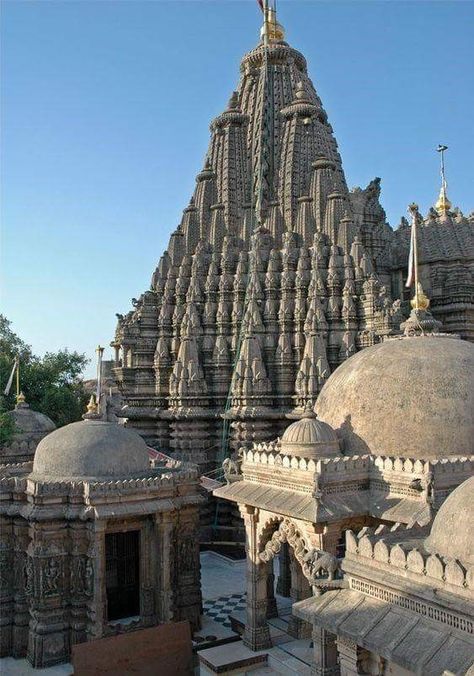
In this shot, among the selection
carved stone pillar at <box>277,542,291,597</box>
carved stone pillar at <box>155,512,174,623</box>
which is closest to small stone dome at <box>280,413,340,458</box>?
carved stone pillar at <box>155,512,174,623</box>

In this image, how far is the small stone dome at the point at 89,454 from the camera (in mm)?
15680

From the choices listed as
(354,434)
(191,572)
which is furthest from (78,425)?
(354,434)

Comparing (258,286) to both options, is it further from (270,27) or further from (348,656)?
(348,656)

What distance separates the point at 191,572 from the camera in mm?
16297

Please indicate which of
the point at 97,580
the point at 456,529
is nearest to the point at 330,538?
the point at 456,529

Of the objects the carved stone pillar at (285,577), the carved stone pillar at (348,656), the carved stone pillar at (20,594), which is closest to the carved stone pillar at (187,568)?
the carved stone pillar at (285,577)

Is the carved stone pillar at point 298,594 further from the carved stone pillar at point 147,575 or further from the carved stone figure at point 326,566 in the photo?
the carved stone figure at point 326,566

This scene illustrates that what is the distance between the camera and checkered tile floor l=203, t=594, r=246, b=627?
17.0m

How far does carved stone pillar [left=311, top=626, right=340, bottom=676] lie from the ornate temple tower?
47.6 ft

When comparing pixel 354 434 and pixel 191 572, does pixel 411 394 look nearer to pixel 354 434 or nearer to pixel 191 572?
pixel 354 434

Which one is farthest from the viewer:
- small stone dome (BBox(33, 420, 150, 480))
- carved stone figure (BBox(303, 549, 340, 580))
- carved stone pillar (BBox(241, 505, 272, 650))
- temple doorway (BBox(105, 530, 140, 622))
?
temple doorway (BBox(105, 530, 140, 622))

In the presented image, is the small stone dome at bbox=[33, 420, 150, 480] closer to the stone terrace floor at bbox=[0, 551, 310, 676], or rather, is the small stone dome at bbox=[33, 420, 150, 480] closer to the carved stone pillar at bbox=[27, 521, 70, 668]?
the carved stone pillar at bbox=[27, 521, 70, 668]

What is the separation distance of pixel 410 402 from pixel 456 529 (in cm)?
583

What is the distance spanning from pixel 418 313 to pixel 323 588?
871cm
